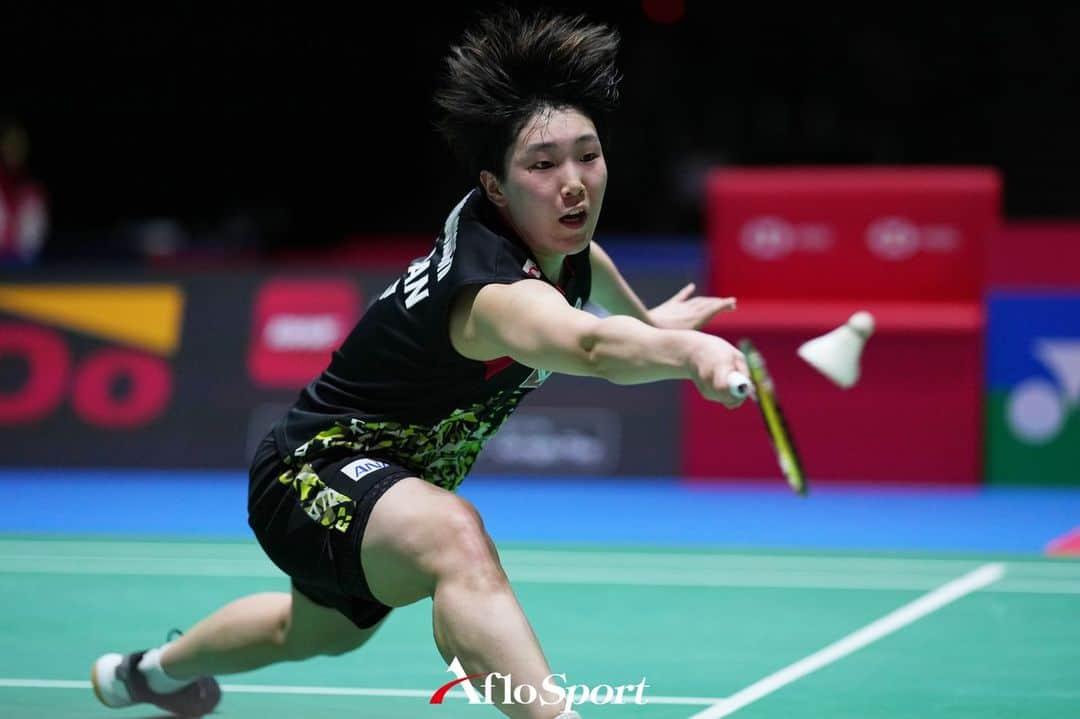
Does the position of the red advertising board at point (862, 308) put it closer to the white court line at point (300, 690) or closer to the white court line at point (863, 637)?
the white court line at point (863, 637)

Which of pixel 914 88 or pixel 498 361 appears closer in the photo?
pixel 498 361

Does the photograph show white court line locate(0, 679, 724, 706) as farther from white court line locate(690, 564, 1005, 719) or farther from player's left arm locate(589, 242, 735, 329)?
player's left arm locate(589, 242, 735, 329)

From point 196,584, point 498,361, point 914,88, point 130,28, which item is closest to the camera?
point 498,361

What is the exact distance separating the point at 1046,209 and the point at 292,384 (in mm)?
8773

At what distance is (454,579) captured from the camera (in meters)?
3.33

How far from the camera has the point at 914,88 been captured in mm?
15305

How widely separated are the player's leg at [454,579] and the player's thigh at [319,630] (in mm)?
469

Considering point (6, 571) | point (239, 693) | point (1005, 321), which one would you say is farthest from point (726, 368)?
point (1005, 321)

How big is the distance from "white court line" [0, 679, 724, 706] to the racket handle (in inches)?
74.1

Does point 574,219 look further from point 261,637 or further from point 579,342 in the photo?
point 261,637

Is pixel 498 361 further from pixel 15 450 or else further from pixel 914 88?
pixel 914 88

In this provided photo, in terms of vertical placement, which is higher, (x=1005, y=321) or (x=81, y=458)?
(x=1005, y=321)

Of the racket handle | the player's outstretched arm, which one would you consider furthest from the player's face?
the racket handle

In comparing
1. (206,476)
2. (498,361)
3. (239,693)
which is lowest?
(206,476)
